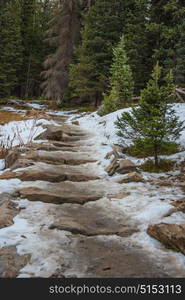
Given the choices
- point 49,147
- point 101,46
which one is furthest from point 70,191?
point 101,46

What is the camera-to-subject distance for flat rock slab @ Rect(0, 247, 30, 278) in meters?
2.70

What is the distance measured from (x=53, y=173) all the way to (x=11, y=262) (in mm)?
3342

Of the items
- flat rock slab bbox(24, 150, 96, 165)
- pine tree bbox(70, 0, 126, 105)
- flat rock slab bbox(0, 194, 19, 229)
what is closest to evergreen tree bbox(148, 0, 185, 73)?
pine tree bbox(70, 0, 126, 105)

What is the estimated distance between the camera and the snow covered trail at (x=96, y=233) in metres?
2.91

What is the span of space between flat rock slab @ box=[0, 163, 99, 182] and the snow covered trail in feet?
0.68

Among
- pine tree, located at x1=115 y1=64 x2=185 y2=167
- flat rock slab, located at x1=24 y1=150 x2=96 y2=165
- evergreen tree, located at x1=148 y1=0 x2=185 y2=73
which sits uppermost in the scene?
evergreen tree, located at x1=148 y1=0 x2=185 y2=73

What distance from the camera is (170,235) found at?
3.39 meters

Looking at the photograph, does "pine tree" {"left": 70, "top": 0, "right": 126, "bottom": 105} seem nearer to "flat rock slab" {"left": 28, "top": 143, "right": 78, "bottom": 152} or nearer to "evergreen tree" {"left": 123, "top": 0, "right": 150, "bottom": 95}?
"evergreen tree" {"left": 123, "top": 0, "right": 150, "bottom": 95}

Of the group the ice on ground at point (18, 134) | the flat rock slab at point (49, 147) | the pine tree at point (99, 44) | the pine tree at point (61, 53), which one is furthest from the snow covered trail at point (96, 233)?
the pine tree at point (61, 53)

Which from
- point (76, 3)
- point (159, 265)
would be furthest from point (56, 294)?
point (76, 3)

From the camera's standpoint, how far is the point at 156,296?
2570 millimetres

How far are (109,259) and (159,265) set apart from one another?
23.5 inches

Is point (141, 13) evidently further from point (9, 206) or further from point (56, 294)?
point (56, 294)

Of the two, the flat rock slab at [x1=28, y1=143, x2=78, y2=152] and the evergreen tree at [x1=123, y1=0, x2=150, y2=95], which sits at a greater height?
the evergreen tree at [x1=123, y1=0, x2=150, y2=95]
